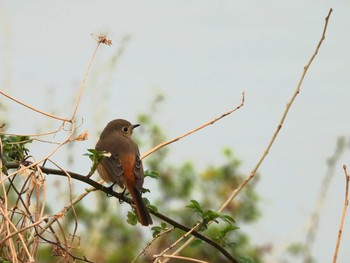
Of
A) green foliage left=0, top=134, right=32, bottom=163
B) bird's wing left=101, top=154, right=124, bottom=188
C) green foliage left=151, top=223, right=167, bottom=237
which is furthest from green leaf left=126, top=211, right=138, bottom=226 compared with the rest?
bird's wing left=101, top=154, right=124, bottom=188

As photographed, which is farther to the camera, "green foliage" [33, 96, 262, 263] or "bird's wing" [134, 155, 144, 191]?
"green foliage" [33, 96, 262, 263]

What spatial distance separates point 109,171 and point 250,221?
Result: 349cm

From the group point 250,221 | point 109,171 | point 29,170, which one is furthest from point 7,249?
point 250,221

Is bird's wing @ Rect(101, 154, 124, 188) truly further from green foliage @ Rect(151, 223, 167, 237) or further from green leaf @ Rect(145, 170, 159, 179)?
green foliage @ Rect(151, 223, 167, 237)

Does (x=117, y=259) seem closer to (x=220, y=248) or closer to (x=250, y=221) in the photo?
(x=250, y=221)

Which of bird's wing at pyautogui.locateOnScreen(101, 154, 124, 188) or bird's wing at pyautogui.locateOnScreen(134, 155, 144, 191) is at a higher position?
bird's wing at pyautogui.locateOnScreen(101, 154, 124, 188)

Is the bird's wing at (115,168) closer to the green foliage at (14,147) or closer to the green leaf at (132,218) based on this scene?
the green leaf at (132,218)

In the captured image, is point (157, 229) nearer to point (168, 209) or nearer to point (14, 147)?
point (14, 147)

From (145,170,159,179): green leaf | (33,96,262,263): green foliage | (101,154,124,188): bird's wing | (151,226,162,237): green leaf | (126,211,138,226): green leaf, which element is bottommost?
(151,226,162,237): green leaf

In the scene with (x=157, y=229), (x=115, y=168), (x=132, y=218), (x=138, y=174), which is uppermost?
(x=115, y=168)

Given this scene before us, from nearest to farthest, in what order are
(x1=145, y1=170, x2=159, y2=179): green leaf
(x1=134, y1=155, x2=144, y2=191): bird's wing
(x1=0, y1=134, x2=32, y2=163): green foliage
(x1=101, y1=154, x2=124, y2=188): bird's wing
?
(x1=0, y1=134, x2=32, y2=163): green foliage < (x1=145, y1=170, x2=159, y2=179): green leaf < (x1=134, y1=155, x2=144, y2=191): bird's wing < (x1=101, y1=154, x2=124, y2=188): bird's wing

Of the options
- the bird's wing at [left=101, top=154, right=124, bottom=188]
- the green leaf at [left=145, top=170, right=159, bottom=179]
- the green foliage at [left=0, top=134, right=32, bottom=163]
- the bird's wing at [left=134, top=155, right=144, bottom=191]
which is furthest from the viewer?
the bird's wing at [left=101, top=154, right=124, bottom=188]

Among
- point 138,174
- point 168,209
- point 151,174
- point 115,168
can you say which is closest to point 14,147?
point 151,174

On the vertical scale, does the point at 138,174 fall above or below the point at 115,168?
below
